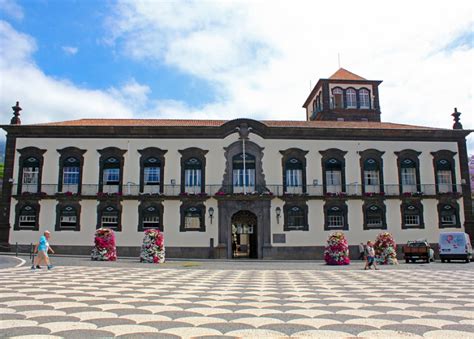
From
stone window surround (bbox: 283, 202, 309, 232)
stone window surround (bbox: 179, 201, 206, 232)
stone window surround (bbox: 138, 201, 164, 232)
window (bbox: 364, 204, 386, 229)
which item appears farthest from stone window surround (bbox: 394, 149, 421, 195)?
stone window surround (bbox: 138, 201, 164, 232)

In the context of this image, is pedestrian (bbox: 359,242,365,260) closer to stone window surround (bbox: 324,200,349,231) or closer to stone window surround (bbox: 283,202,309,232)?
stone window surround (bbox: 324,200,349,231)

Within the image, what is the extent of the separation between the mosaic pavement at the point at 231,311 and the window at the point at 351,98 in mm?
32753

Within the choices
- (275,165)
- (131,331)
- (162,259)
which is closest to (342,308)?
(131,331)

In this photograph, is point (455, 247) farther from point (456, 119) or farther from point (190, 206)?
point (190, 206)

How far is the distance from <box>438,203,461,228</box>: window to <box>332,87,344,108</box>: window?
13856 millimetres

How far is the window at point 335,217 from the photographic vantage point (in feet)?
105

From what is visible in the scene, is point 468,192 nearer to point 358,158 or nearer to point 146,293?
point 358,158

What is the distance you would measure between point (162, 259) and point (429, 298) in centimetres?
1643

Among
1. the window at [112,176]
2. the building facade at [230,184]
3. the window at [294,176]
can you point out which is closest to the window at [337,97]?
the building facade at [230,184]

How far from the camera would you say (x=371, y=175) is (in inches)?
1320

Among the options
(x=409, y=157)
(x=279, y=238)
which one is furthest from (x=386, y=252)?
(x=409, y=157)

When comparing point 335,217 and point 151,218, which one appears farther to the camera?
point 335,217

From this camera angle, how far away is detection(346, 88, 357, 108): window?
41938 millimetres

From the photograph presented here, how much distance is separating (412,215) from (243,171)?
13669 millimetres
